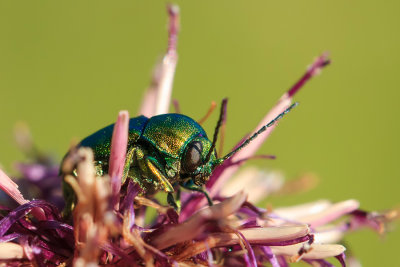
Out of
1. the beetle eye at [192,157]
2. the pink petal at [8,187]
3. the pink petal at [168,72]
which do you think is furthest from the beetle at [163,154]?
the pink petal at [168,72]

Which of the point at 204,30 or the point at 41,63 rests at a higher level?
the point at 204,30

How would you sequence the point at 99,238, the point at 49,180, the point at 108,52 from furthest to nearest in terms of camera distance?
the point at 108,52 → the point at 49,180 → the point at 99,238

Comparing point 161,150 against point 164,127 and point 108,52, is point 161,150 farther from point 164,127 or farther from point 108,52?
point 108,52

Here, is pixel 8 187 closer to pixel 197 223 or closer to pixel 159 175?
pixel 159 175

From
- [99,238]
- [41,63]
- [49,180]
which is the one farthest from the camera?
[41,63]

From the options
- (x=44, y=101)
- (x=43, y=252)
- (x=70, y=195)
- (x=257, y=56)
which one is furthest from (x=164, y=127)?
(x=257, y=56)

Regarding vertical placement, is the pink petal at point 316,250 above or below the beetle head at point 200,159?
below

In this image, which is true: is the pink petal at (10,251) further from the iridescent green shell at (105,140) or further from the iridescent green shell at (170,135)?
the iridescent green shell at (170,135)

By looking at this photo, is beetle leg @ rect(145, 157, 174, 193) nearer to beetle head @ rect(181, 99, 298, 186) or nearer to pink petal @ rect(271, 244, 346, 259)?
beetle head @ rect(181, 99, 298, 186)

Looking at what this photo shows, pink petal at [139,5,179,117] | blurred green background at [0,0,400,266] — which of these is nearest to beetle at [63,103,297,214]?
pink petal at [139,5,179,117]
